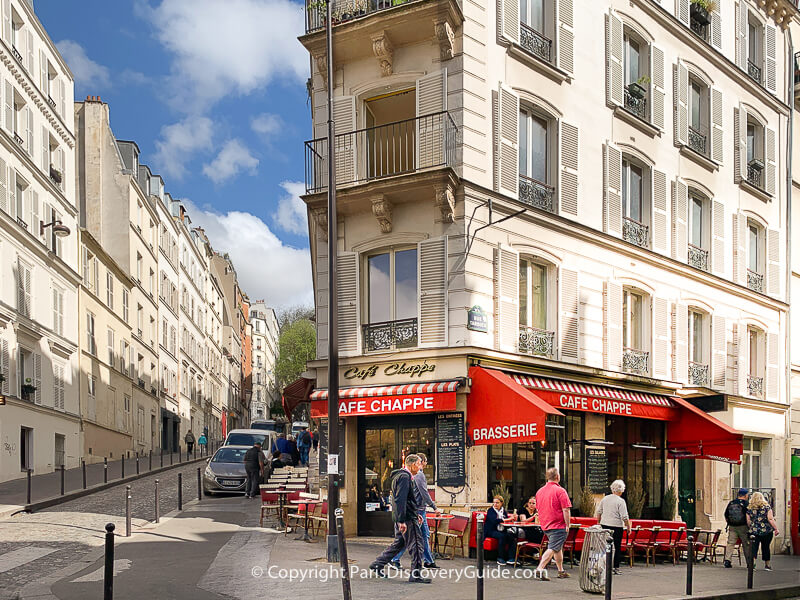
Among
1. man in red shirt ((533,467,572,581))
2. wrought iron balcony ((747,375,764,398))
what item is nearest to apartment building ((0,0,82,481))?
man in red shirt ((533,467,572,581))

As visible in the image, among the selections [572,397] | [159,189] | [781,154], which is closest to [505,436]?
[572,397]

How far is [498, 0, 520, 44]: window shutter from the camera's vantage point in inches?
709

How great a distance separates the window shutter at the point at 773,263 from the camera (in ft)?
87.1

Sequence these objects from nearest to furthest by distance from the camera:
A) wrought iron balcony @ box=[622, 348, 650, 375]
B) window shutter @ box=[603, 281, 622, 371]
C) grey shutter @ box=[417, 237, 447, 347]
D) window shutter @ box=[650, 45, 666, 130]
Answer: grey shutter @ box=[417, 237, 447, 347] → window shutter @ box=[603, 281, 622, 371] → wrought iron balcony @ box=[622, 348, 650, 375] → window shutter @ box=[650, 45, 666, 130]

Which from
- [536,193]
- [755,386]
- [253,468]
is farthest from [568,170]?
[253,468]

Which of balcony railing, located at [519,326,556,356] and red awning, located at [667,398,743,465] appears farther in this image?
red awning, located at [667,398,743,465]

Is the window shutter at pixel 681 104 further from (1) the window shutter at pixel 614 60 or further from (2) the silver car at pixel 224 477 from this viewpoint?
(2) the silver car at pixel 224 477

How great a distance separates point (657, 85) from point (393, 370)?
10.1m

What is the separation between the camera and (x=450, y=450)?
16266 mm

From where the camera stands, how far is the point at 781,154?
27.7 metres

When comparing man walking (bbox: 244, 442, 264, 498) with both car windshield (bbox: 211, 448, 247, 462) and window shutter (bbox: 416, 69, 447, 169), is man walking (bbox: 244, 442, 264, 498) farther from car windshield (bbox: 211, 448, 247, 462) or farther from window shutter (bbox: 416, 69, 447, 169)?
window shutter (bbox: 416, 69, 447, 169)

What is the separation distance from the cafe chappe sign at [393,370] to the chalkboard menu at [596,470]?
427 cm

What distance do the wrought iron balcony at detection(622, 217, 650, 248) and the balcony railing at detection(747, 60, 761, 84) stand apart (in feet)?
25.6

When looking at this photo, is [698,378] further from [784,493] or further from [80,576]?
[80,576]
